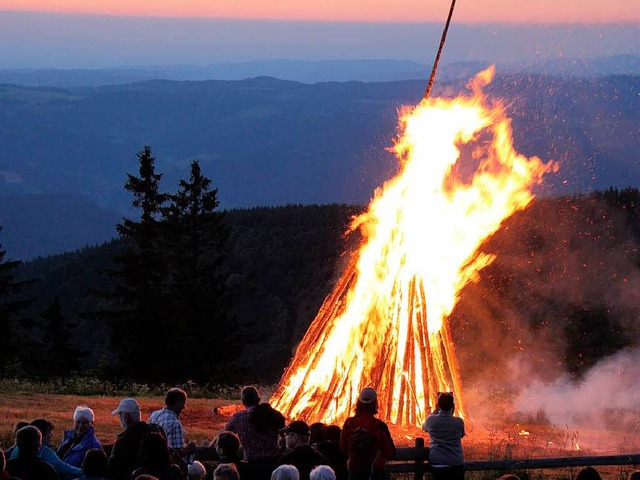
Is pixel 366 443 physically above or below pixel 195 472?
above

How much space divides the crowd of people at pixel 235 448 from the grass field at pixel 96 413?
5700 millimetres

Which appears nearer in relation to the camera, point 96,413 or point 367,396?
point 367,396

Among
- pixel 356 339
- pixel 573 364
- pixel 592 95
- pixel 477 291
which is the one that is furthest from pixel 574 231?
pixel 592 95

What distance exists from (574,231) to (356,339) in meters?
54.2

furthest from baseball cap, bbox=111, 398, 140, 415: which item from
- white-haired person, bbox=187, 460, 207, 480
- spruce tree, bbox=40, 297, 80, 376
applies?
spruce tree, bbox=40, 297, 80, 376

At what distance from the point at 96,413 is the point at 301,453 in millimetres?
12322

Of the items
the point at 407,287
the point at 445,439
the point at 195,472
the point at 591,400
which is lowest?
the point at 195,472

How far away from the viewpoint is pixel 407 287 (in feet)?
63.6

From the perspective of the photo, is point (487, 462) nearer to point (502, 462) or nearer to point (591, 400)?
point (502, 462)

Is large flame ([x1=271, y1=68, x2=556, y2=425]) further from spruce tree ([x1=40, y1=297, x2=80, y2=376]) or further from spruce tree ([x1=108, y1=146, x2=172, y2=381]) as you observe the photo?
spruce tree ([x1=40, y1=297, x2=80, y2=376])

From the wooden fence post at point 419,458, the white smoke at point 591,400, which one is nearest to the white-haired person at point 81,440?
the wooden fence post at point 419,458

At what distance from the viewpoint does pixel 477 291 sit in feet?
204

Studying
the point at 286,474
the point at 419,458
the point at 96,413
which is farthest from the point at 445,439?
the point at 96,413

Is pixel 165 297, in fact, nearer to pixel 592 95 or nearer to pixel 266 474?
pixel 266 474
